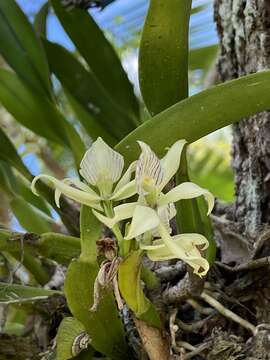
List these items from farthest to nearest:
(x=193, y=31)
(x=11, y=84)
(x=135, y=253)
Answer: (x=193, y=31) < (x=11, y=84) < (x=135, y=253)

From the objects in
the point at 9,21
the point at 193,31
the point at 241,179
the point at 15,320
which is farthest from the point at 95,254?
the point at 193,31

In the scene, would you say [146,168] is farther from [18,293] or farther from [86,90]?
[86,90]

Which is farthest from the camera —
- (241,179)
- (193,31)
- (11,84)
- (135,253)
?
(193,31)

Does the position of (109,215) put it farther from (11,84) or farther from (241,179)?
(11,84)

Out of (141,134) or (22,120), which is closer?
(141,134)

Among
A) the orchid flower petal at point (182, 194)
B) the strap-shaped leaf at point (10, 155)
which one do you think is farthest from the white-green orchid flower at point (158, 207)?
the strap-shaped leaf at point (10, 155)

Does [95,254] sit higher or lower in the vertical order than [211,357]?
higher

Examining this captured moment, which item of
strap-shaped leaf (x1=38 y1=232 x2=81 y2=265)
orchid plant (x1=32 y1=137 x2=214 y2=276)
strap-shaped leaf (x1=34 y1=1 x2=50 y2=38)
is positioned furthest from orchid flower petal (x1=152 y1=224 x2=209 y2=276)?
strap-shaped leaf (x1=34 y1=1 x2=50 y2=38)

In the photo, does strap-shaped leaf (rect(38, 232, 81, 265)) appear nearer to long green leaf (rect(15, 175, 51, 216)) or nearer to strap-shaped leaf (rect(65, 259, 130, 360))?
strap-shaped leaf (rect(65, 259, 130, 360))
